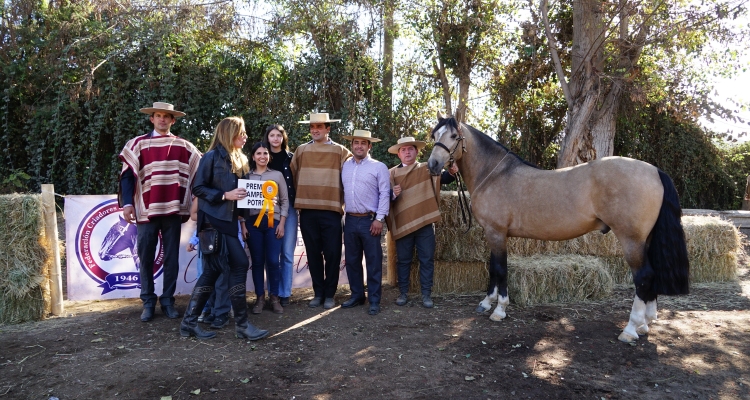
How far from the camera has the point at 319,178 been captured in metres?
4.94

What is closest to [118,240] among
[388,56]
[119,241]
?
[119,241]

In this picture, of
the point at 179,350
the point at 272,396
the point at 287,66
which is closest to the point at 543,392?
the point at 272,396

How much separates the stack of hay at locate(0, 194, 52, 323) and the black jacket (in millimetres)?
2024

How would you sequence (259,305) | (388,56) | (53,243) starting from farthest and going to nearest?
1. (388,56)
2. (259,305)
3. (53,243)

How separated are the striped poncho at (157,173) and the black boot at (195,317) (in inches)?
38.0

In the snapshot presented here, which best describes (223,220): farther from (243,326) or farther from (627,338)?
(627,338)

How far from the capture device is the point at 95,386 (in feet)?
10.4

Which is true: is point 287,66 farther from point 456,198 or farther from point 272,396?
point 272,396

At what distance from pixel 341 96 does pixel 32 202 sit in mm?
5391

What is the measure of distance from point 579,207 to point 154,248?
13.4ft

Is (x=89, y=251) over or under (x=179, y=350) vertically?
over

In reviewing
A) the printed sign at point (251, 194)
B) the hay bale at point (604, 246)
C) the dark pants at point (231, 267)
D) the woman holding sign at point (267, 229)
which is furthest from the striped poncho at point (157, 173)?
the hay bale at point (604, 246)

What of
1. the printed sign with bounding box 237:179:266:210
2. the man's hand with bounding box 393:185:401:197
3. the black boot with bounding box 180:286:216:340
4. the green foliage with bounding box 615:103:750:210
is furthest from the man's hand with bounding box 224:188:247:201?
the green foliage with bounding box 615:103:750:210

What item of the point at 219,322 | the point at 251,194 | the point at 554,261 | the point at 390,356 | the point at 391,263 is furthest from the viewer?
the point at 391,263
